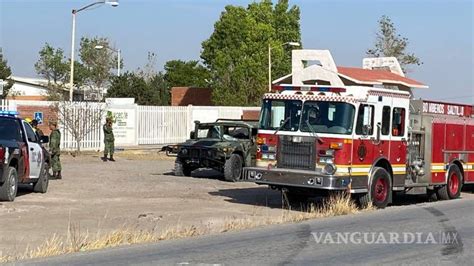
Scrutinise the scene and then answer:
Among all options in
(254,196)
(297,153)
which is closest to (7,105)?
Answer: (254,196)

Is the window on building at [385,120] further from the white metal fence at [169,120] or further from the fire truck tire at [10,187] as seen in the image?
the white metal fence at [169,120]

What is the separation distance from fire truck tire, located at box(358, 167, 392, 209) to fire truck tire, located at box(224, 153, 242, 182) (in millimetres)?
6248

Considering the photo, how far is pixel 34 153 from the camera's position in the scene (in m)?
17.3

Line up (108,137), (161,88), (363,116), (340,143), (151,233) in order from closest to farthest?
(151,233) → (340,143) → (363,116) → (108,137) → (161,88)

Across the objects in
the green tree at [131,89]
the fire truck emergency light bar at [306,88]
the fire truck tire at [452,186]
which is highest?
the green tree at [131,89]

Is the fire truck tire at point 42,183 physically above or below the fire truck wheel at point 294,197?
above

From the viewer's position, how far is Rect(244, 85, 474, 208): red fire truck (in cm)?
1574

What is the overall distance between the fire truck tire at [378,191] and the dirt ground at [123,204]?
6.22 feet

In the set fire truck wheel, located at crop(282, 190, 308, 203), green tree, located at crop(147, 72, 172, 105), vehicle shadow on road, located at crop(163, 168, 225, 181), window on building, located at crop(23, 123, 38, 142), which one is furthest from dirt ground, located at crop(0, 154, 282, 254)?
green tree, located at crop(147, 72, 172, 105)

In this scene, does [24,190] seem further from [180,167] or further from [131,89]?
[131,89]

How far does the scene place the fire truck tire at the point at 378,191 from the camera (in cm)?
1650

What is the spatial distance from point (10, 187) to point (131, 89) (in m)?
45.7

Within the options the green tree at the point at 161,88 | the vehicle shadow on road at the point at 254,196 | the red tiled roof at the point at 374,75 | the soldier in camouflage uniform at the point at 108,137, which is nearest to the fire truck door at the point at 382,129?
the vehicle shadow on road at the point at 254,196

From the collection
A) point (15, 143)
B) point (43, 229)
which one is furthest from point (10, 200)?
point (43, 229)
